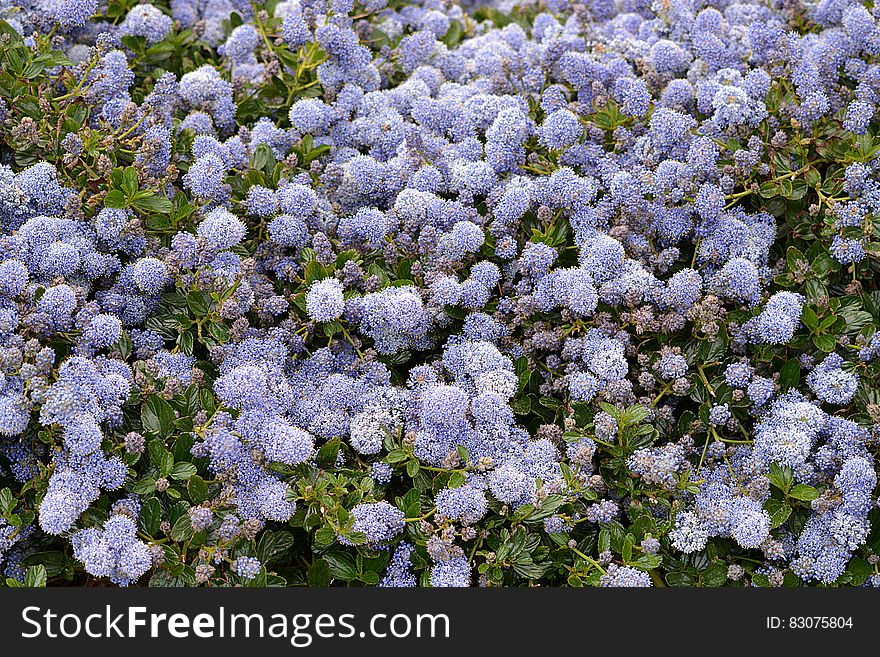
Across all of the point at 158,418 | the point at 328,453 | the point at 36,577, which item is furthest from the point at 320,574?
the point at 36,577

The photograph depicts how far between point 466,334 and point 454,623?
1094 mm

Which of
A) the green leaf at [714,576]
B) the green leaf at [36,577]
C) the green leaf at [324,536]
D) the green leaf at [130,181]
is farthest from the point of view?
the green leaf at [130,181]

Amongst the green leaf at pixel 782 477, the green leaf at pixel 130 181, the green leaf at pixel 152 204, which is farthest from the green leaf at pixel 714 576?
the green leaf at pixel 130 181

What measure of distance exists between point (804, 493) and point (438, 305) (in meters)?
1.40

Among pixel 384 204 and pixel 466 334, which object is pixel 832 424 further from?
pixel 384 204

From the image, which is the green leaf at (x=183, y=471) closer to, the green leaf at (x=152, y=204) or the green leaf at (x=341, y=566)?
the green leaf at (x=341, y=566)

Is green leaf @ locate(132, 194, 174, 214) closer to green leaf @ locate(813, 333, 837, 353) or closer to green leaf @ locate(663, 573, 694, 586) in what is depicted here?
green leaf @ locate(663, 573, 694, 586)

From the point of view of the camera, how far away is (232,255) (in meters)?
3.42

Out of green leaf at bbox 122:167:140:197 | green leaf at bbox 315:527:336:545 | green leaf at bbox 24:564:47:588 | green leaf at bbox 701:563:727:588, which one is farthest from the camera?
green leaf at bbox 122:167:140:197

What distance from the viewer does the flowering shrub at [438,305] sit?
2900mm

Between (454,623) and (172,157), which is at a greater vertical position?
(172,157)

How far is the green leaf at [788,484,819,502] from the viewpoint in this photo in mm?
3004

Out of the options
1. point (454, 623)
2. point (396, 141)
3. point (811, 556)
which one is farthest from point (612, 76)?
point (454, 623)

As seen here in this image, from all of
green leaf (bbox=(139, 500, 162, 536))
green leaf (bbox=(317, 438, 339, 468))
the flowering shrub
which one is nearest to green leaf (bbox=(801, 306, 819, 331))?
the flowering shrub
